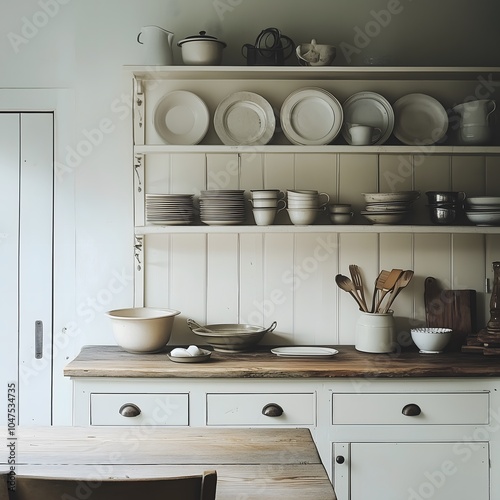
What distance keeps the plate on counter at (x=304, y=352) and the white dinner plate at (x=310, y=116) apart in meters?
0.91

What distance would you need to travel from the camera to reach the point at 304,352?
10.3 ft

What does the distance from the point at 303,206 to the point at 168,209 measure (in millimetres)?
582

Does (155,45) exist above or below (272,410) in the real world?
above

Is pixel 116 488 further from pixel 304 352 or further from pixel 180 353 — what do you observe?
pixel 304 352

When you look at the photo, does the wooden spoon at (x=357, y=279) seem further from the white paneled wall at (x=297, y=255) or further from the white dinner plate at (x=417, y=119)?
the white dinner plate at (x=417, y=119)

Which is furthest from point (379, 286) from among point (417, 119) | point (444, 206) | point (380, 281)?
point (417, 119)

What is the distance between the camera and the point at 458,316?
→ 3.28 m

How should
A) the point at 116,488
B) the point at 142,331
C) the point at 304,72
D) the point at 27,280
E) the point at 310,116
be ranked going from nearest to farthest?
the point at 116,488 < the point at 142,331 < the point at 304,72 < the point at 310,116 < the point at 27,280

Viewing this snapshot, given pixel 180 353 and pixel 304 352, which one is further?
pixel 304 352

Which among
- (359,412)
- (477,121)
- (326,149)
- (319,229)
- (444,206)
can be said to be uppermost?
(477,121)

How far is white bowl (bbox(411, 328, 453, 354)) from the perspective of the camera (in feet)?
10.1

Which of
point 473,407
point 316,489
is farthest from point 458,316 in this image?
point 316,489

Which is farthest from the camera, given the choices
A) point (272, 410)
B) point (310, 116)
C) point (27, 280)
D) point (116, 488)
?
point (27, 280)

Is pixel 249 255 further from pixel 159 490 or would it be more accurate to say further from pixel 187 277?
pixel 159 490
